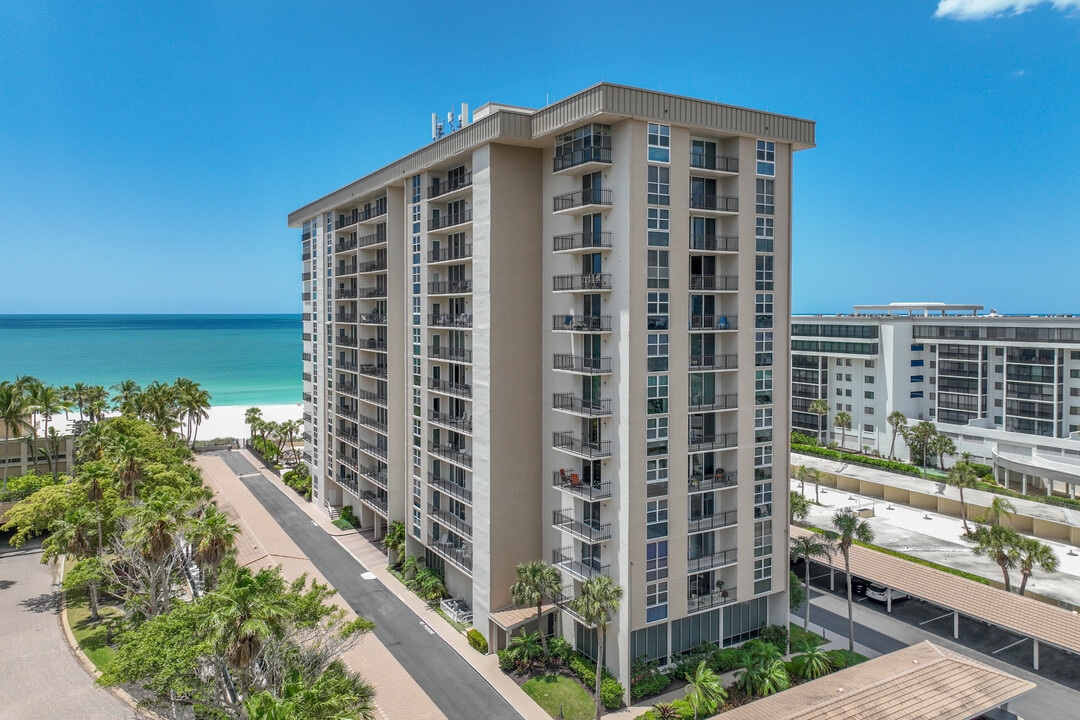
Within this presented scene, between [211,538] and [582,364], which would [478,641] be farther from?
[582,364]

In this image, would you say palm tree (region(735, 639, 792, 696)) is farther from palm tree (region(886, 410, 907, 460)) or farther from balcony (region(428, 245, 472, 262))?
palm tree (region(886, 410, 907, 460))

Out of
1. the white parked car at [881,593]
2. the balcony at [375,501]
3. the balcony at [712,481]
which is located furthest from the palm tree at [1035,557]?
the balcony at [375,501]

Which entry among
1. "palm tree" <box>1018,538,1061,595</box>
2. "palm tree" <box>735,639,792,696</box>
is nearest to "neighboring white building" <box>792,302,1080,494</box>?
"palm tree" <box>1018,538,1061,595</box>

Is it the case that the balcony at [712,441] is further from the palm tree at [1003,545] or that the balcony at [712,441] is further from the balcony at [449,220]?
the palm tree at [1003,545]

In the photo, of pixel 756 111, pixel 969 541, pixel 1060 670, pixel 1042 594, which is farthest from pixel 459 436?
pixel 969 541

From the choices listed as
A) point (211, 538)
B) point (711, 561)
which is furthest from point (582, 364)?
point (211, 538)

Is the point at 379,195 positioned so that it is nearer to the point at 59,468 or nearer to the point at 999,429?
the point at 59,468
